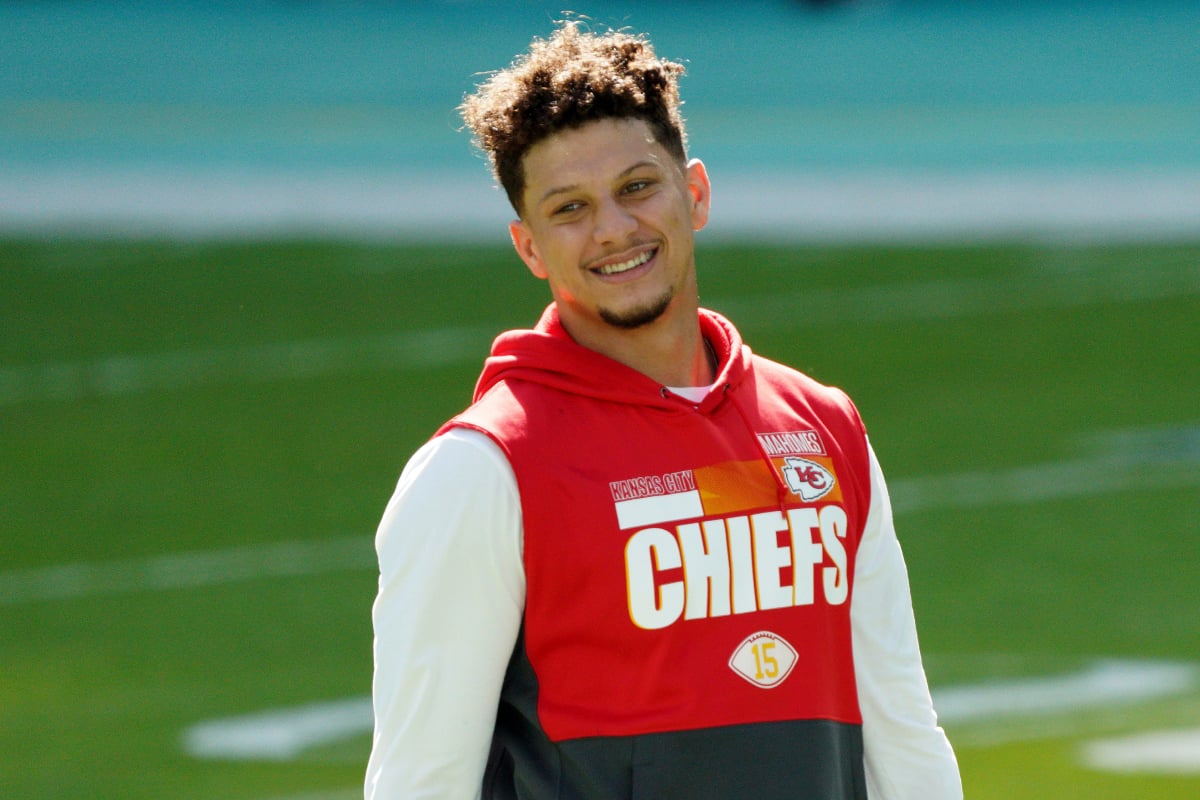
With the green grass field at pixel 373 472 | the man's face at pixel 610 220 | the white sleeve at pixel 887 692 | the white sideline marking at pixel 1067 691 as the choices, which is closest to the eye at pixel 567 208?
the man's face at pixel 610 220

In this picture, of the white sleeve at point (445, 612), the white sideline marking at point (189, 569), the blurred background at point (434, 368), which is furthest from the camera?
the white sideline marking at point (189, 569)

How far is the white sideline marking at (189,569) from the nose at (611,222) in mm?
5295

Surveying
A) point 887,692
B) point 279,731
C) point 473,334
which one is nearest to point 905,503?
point 279,731

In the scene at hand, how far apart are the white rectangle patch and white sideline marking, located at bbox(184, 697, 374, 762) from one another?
3684 millimetres

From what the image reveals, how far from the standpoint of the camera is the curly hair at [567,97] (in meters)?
2.93

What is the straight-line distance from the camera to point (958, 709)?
257 inches

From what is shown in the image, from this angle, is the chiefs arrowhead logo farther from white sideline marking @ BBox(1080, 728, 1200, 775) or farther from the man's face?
white sideline marking @ BBox(1080, 728, 1200, 775)

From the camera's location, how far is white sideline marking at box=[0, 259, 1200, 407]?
11.6 meters

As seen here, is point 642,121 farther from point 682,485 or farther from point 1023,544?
point 1023,544

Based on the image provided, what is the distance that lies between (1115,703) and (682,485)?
4126 millimetres

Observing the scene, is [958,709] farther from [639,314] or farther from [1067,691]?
[639,314]

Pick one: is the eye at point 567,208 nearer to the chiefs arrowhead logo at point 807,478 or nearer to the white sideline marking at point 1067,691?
the chiefs arrowhead logo at point 807,478

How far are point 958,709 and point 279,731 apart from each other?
207 cm

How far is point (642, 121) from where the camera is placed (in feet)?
9.75
